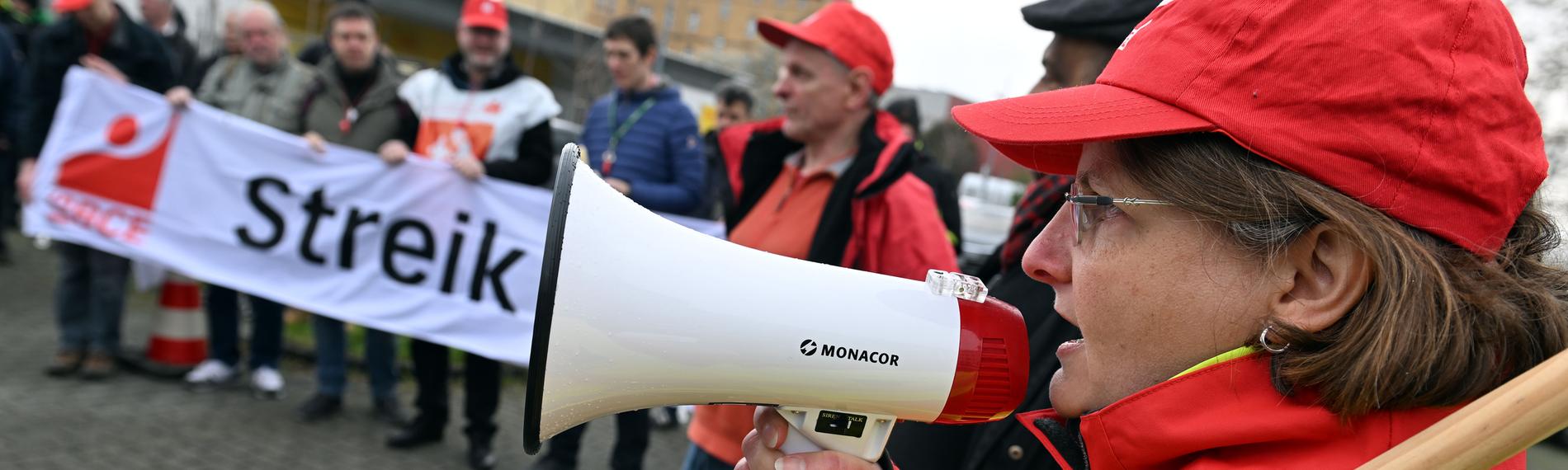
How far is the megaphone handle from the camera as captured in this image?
1.44 m

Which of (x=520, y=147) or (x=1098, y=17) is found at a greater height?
(x=1098, y=17)

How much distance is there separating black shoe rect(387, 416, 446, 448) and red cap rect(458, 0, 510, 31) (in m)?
1.93

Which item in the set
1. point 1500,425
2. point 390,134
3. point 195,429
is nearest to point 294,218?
point 390,134

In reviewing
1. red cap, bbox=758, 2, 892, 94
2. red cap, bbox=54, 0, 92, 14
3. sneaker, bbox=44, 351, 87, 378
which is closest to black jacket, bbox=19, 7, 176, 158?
red cap, bbox=54, 0, 92, 14

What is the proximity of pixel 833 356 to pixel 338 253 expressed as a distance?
445cm

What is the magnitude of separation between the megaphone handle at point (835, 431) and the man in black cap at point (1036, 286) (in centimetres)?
38

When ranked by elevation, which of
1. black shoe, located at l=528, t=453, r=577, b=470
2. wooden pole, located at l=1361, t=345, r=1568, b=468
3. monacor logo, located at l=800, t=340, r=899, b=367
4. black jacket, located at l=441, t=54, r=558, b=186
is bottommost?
black shoe, located at l=528, t=453, r=577, b=470

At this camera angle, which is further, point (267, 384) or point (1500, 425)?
point (267, 384)

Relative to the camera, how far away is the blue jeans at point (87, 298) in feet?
18.2

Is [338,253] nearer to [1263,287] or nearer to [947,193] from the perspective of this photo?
[947,193]

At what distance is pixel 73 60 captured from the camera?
6.19 meters

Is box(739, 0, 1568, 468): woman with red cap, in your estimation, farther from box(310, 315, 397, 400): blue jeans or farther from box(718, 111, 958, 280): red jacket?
box(310, 315, 397, 400): blue jeans

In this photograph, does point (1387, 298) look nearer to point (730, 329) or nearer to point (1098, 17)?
point (730, 329)

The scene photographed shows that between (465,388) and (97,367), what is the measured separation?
2.05 m
